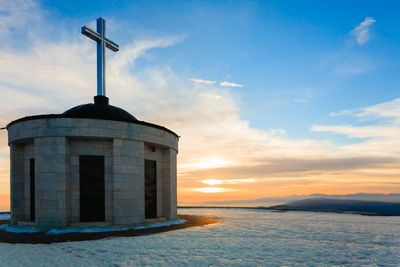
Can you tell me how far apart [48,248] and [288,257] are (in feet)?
34.2

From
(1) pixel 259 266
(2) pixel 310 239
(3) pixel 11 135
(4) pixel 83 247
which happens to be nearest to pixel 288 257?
(1) pixel 259 266

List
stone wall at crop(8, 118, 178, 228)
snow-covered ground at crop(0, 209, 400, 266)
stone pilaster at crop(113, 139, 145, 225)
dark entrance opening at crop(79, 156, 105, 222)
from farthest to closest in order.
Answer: stone pilaster at crop(113, 139, 145, 225), dark entrance opening at crop(79, 156, 105, 222), stone wall at crop(8, 118, 178, 228), snow-covered ground at crop(0, 209, 400, 266)

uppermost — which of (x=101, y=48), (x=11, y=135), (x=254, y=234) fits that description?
(x=101, y=48)

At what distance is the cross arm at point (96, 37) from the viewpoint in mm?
24938

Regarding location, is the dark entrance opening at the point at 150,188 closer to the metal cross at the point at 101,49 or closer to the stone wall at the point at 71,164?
the stone wall at the point at 71,164

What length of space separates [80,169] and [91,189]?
5.01ft

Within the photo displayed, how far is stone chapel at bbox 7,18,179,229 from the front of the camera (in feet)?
63.4

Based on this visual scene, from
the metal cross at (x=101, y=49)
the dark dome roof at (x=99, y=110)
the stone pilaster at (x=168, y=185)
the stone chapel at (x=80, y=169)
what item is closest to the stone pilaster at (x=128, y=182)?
the stone chapel at (x=80, y=169)

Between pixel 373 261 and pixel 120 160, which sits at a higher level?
pixel 120 160

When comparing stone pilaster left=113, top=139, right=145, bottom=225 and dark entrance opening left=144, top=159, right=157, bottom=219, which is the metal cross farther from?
dark entrance opening left=144, top=159, right=157, bottom=219

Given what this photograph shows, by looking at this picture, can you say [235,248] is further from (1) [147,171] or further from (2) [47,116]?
(2) [47,116]

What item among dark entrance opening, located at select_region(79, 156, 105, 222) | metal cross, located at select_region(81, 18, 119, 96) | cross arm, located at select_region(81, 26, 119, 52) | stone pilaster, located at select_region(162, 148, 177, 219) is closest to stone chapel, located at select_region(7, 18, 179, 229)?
dark entrance opening, located at select_region(79, 156, 105, 222)

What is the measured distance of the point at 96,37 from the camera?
85.0 ft

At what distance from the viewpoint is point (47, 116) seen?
65.4 feet
